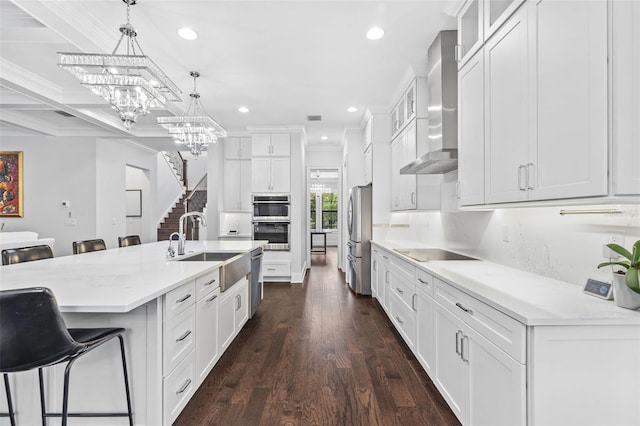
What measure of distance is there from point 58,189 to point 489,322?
7078 millimetres

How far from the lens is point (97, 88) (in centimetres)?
241

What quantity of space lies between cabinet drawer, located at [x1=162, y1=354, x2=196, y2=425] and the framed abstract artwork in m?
5.96

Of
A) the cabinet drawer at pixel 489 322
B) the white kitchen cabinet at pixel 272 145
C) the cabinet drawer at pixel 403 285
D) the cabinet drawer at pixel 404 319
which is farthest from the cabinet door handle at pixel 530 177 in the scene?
the white kitchen cabinet at pixel 272 145

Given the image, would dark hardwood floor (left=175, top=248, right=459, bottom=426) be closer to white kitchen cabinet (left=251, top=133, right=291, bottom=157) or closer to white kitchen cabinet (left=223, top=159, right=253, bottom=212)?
white kitchen cabinet (left=223, top=159, right=253, bottom=212)

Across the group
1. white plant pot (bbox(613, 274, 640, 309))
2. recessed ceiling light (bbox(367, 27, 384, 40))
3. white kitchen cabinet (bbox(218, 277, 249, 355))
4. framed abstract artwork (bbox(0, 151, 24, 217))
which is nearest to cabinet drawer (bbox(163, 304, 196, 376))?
white kitchen cabinet (bbox(218, 277, 249, 355))

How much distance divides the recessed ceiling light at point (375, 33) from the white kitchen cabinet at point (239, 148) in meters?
3.97

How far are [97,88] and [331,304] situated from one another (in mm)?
3569

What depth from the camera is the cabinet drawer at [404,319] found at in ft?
8.92

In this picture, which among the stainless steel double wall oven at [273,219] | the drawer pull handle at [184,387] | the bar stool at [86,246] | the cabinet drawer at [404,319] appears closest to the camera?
the drawer pull handle at [184,387]

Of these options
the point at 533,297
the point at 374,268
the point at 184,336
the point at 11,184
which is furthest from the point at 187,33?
the point at 11,184

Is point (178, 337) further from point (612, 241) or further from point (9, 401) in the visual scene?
point (612, 241)

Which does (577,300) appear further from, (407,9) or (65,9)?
(65,9)

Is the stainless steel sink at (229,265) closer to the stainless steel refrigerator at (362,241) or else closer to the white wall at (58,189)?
the stainless steel refrigerator at (362,241)

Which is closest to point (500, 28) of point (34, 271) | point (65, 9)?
point (65, 9)
